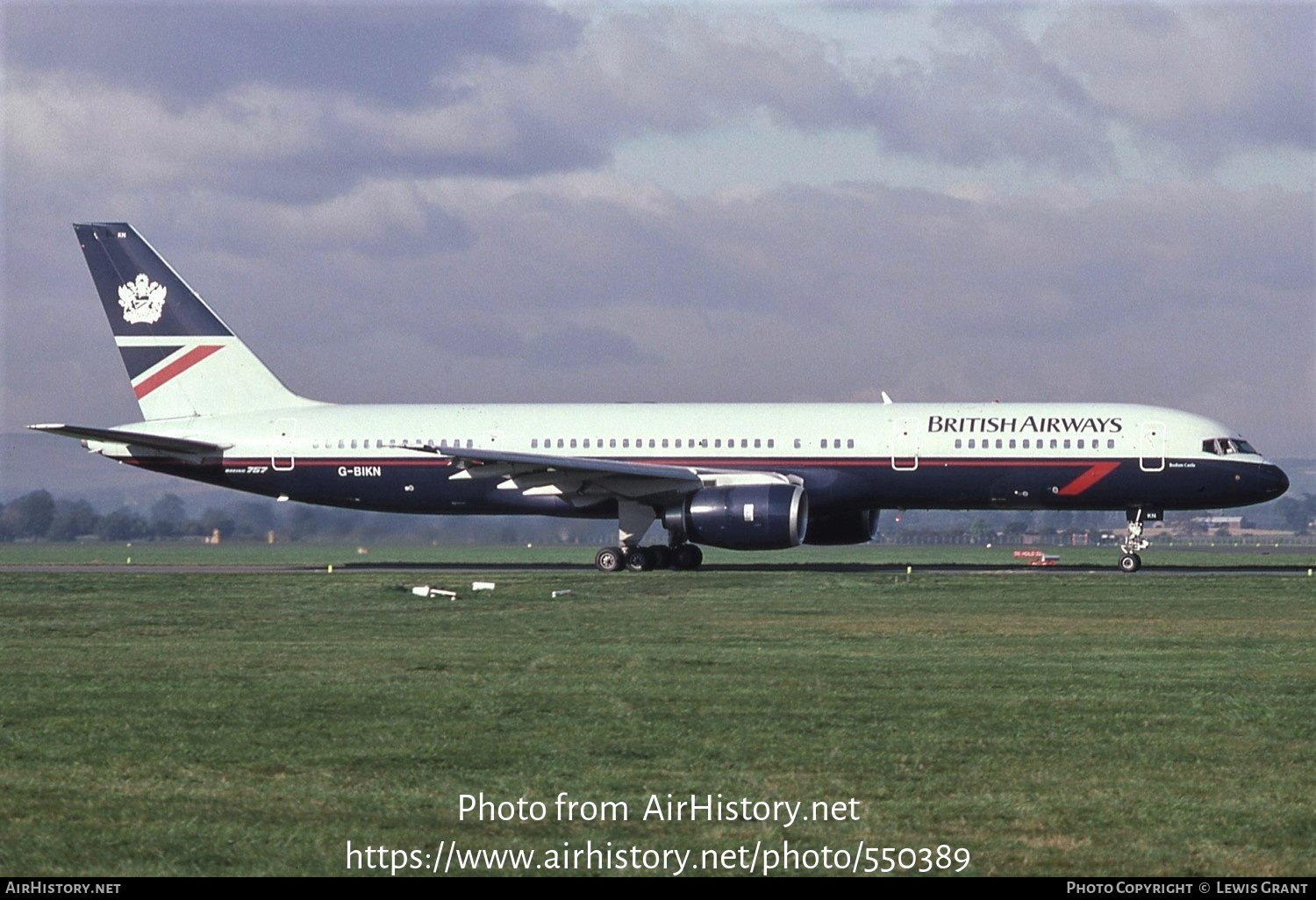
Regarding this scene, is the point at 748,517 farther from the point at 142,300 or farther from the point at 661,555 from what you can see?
the point at 142,300

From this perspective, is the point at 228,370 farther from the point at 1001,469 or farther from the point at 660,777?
the point at 660,777

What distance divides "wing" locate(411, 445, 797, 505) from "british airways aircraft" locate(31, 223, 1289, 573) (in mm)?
63

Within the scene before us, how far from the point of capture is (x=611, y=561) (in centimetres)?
4119

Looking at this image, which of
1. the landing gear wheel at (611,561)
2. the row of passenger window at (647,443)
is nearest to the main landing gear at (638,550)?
the landing gear wheel at (611,561)

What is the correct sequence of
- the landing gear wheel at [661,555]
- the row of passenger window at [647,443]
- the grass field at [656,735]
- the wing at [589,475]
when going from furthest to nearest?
the row of passenger window at [647,443] < the landing gear wheel at [661,555] < the wing at [589,475] < the grass field at [656,735]

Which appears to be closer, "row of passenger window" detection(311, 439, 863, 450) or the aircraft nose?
the aircraft nose

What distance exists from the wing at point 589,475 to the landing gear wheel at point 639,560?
1268 mm

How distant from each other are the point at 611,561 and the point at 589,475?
90.3 inches

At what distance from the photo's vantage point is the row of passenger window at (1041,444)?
3981cm

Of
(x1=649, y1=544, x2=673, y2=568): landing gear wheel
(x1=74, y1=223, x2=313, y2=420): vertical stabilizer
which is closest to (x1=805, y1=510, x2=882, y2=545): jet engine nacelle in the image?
(x1=649, y1=544, x2=673, y2=568): landing gear wheel

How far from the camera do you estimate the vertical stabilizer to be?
4616cm


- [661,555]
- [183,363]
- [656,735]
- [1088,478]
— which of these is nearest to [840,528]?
[661,555]

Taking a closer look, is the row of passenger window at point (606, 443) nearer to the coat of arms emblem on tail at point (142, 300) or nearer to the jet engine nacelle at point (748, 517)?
the jet engine nacelle at point (748, 517)

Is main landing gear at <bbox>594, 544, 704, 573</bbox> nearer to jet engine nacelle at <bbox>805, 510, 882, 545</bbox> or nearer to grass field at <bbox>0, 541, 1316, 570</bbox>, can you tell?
jet engine nacelle at <bbox>805, 510, 882, 545</bbox>
